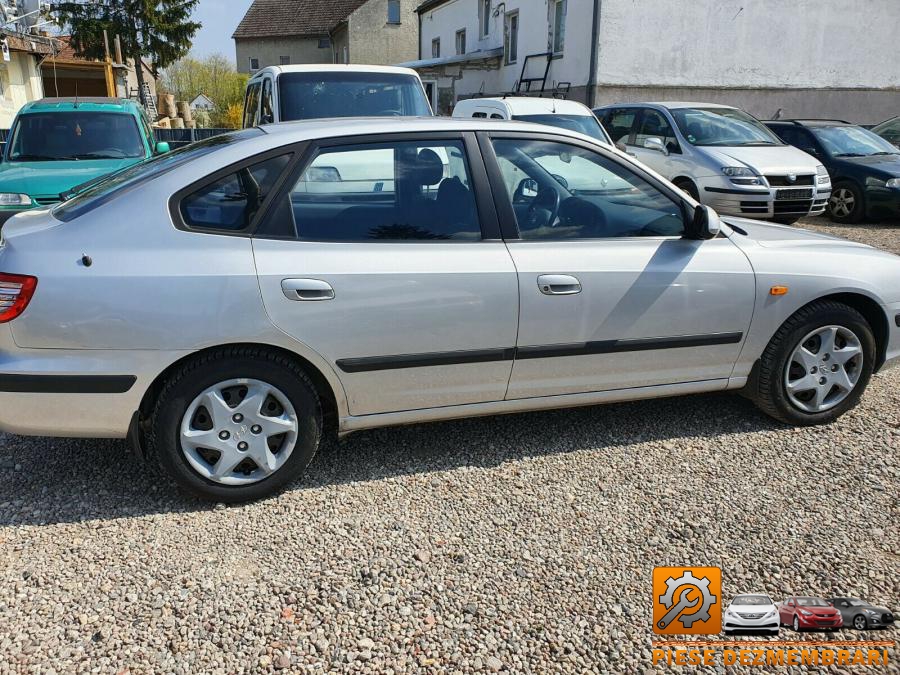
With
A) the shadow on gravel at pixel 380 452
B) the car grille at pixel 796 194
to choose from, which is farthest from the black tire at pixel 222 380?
the car grille at pixel 796 194

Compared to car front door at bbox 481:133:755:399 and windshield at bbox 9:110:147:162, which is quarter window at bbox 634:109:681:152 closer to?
windshield at bbox 9:110:147:162

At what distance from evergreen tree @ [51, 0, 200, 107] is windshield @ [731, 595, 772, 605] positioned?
1401 inches

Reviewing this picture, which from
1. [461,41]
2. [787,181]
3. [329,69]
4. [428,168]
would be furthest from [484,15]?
[428,168]

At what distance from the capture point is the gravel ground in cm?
251

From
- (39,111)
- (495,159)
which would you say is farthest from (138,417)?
(39,111)

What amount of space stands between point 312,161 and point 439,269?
0.73 m

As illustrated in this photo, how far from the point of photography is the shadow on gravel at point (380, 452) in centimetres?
335

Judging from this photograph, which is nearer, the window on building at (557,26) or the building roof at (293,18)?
the window on building at (557,26)

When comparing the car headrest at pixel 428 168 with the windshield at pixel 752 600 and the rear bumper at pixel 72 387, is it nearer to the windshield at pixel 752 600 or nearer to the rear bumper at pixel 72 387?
the rear bumper at pixel 72 387

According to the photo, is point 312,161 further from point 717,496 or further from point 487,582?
point 717,496

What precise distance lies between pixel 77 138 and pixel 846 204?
11069 millimetres

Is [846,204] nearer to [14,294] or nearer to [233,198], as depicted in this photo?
[233,198]

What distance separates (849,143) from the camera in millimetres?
12445

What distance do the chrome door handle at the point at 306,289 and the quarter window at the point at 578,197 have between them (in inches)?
38.8
